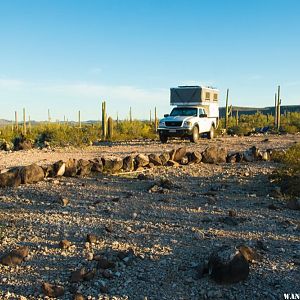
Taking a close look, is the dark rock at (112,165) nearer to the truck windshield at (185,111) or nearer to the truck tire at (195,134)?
the truck tire at (195,134)

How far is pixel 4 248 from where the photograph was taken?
5.19m

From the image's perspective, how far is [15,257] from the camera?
4.79 m

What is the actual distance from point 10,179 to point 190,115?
557 inches

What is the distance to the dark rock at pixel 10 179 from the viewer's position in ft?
28.7

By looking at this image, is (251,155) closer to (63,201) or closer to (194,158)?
(194,158)

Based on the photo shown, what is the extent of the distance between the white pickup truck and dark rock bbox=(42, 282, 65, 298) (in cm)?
1695

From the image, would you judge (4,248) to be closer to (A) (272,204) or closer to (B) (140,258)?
(B) (140,258)

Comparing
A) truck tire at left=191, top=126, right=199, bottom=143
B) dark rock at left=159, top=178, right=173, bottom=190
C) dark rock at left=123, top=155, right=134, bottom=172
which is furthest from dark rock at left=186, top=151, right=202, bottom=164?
truck tire at left=191, top=126, right=199, bottom=143

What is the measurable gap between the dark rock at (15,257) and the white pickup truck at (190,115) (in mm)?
16253

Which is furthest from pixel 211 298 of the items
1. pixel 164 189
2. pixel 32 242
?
pixel 164 189

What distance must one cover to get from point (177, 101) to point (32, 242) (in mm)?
19294

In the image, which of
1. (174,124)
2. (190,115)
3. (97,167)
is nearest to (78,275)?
(97,167)

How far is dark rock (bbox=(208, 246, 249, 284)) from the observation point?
4285mm

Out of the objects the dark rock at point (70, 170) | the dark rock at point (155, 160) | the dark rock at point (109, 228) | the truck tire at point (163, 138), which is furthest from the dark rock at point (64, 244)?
the truck tire at point (163, 138)
